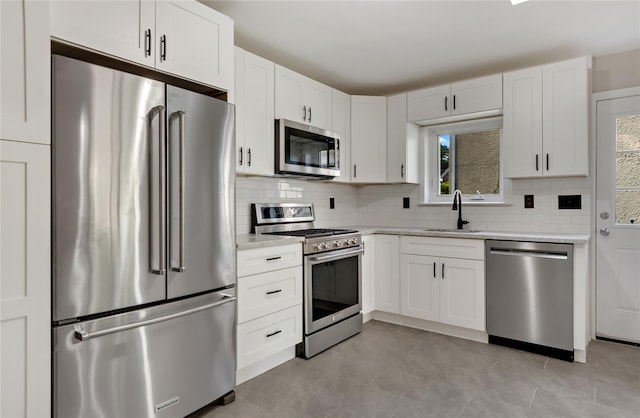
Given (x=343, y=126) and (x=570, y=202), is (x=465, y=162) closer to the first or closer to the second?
(x=570, y=202)

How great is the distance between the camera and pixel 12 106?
1.40 m

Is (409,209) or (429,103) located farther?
(409,209)

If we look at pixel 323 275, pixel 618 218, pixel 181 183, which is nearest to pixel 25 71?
pixel 181 183

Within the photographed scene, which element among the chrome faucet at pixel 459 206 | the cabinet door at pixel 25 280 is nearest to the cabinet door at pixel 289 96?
the chrome faucet at pixel 459 206

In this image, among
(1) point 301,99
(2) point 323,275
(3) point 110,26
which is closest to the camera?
(3) point 110,26

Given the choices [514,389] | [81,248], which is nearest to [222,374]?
[81,248]

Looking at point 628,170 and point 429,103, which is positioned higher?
point 429,103

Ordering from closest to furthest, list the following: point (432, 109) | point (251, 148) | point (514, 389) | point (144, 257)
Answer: point (144, 257) → point (514, 389) → point (251, 148) → point (432, 109)

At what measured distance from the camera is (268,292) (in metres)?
2.52

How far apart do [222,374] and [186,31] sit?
6.24 feet

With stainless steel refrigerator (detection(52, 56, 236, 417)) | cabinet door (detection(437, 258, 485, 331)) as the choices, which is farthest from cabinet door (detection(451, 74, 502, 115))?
stainless steel refrigerator (detection(52, 56, 236, 417))

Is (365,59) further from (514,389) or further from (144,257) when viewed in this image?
(514,389)

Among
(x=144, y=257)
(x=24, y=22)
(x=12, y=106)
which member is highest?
(x=24, y=22)

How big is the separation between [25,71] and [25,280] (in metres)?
0.79
